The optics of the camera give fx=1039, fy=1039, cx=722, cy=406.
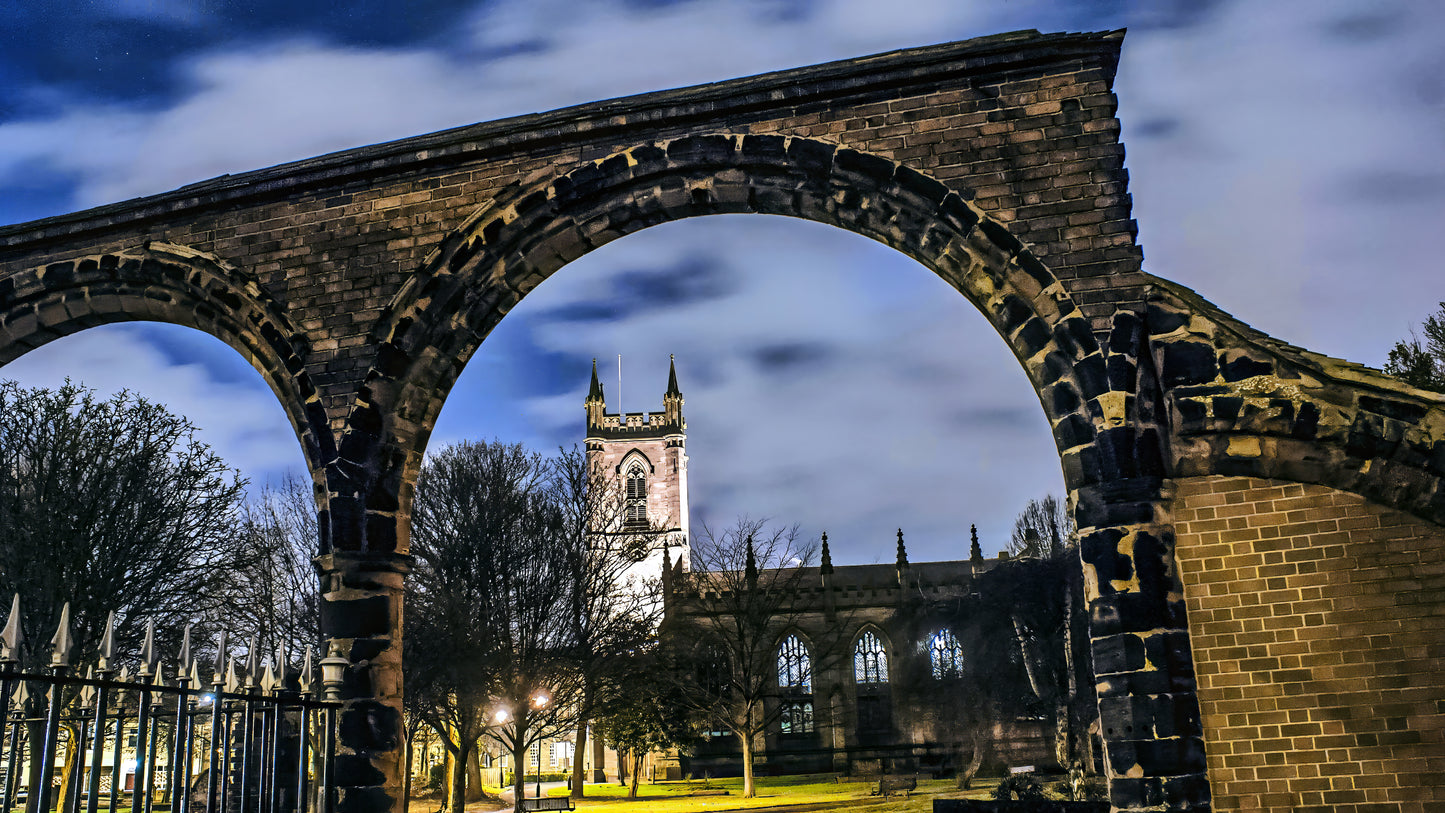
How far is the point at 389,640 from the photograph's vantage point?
7.49 metres

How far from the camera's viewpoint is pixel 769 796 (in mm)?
25688

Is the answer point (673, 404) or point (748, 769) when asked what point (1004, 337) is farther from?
point (673, 404)

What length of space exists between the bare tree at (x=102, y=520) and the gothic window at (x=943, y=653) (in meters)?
33.0

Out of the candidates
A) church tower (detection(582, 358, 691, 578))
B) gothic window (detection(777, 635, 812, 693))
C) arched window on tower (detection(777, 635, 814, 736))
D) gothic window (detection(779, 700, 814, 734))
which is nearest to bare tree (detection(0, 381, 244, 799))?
arched window on tower (detection(777, 635, 814, 736))

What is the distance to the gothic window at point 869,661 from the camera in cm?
4756

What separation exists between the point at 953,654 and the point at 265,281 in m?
39.4

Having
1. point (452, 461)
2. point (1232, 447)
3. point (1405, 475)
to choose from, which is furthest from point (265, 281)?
point (452, 461)

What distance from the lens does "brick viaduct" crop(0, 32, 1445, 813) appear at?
20.5 ft

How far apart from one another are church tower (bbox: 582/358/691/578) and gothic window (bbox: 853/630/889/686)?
18.1 m

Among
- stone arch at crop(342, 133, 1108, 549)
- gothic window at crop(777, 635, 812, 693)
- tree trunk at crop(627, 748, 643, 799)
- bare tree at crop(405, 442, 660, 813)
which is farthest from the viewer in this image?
gothic window at crop(777, 635, 812, 693)

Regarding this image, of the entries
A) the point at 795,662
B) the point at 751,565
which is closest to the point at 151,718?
the point at 751,565

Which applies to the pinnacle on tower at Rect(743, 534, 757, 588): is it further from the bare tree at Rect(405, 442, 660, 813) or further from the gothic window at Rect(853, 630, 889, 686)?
the bare tree at Rect(405, 442, 660, 813)

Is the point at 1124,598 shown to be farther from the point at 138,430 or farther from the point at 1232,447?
the point at 138,430

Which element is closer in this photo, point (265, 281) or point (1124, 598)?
point (1124, 598)
